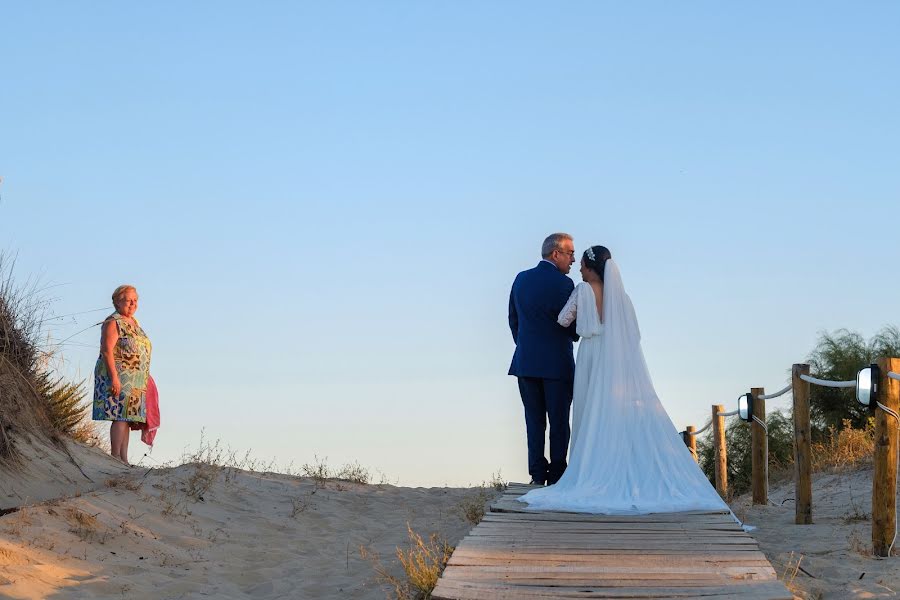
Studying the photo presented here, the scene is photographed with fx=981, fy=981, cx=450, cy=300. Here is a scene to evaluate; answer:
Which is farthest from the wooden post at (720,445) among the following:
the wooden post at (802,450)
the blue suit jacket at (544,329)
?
the blue suit jacket at (544,329)

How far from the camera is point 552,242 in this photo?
33.7 ft

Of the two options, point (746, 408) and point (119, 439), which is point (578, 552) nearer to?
point (746, 408)

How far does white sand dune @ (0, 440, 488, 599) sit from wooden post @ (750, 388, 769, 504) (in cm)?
364

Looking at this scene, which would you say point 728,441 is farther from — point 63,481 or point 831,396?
point 63,481

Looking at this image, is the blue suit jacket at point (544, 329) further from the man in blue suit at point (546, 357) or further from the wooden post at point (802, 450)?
the wooden post at point (802, 450)

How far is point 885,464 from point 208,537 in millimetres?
6073

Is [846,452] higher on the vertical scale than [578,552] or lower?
higher

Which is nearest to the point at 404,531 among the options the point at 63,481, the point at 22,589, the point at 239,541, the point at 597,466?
the point at 239,541

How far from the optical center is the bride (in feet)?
26.6

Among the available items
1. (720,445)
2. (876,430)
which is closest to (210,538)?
(876,430)

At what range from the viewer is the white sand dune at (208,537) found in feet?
24.6

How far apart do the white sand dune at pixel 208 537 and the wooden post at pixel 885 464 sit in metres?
3.82

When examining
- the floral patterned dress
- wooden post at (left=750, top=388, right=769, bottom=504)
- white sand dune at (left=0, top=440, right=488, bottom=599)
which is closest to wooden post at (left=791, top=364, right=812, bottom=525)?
wooden post at (left=750, top=388, right=769, bottom=504)

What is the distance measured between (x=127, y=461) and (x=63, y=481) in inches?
71.8
